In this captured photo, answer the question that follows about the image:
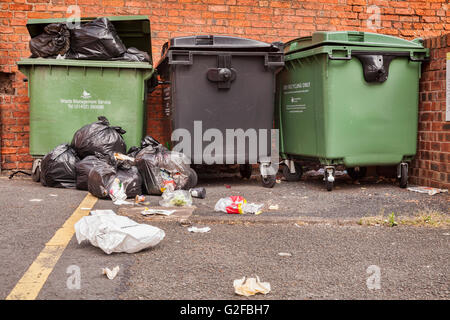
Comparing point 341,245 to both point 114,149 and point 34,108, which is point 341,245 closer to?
point 114,149

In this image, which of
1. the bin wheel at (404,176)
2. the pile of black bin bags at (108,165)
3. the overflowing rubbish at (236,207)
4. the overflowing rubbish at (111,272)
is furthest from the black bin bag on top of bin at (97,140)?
the bin wheel at (404,176)

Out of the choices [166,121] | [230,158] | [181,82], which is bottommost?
[230,158]

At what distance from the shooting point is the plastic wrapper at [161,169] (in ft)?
16.1

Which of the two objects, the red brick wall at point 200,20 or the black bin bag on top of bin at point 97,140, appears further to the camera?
the red brick wall at point 200,20

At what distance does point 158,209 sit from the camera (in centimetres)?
409

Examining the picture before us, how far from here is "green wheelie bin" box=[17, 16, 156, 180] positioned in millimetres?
5555

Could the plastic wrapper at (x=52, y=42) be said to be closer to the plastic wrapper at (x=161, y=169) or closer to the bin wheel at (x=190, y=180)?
the plastic wrapper at (x=161, y=169)

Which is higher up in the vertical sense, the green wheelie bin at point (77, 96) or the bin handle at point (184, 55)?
the bin handle at point (184, 55)

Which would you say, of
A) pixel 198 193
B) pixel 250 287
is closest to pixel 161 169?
pixel 198 193

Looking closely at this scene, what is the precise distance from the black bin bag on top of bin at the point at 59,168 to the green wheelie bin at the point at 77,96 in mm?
426

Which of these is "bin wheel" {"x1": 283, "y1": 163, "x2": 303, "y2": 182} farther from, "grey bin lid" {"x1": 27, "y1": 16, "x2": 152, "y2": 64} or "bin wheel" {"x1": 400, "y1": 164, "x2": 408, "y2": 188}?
"grey bin lid" {"x1": 27, "y1": 16, "x2": 152, "y2": 64}

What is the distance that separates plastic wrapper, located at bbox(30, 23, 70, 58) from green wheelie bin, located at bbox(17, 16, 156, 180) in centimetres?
12

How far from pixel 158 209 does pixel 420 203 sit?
7.64 ft
